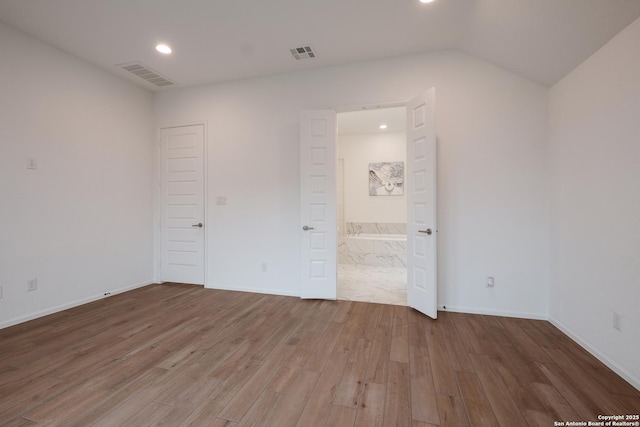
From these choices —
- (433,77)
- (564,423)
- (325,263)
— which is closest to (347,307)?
(325,263)

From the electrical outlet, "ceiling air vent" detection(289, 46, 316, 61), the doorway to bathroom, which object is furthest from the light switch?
the electrical outlet

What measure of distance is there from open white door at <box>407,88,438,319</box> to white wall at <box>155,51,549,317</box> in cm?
31

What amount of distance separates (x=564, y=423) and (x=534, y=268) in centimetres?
182

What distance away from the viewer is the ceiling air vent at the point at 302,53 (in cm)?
312

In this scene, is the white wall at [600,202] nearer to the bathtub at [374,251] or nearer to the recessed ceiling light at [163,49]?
the bathtub at [374,251]

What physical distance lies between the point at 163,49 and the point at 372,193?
4727 mm

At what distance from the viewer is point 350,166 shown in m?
6.49

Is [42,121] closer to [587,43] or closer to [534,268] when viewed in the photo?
[587,43]

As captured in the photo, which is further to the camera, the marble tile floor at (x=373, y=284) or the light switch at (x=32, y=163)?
the marble tile floor at (x=373, y=284)

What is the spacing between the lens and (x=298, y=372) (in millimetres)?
1930

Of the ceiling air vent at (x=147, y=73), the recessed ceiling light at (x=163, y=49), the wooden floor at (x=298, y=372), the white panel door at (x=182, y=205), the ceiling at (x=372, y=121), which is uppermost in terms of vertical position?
the recessed ceiling light at (x=163, y=49)

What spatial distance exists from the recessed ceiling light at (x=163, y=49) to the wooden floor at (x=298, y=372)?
310cm

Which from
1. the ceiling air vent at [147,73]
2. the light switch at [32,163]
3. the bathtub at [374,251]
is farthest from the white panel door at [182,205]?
the bathtub at [374,251]

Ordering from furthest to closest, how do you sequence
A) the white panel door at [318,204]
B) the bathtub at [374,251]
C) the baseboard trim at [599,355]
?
1. the bathtub at [374,251]
2. the white panel door at [318,204]
3. the baseboard trim at [599,355]
